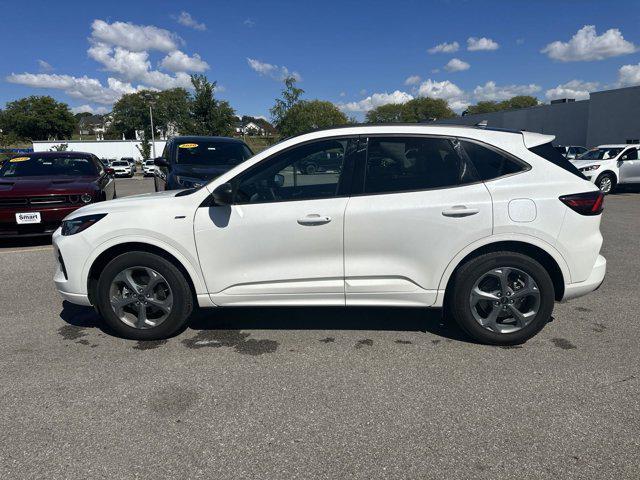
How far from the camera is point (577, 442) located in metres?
2.51

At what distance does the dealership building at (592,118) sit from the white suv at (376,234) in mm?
26348

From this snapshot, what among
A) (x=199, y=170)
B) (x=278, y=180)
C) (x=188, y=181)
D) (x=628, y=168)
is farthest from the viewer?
(x=628, y=168)

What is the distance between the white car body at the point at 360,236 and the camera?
356 cm

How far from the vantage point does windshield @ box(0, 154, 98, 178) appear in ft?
27.9

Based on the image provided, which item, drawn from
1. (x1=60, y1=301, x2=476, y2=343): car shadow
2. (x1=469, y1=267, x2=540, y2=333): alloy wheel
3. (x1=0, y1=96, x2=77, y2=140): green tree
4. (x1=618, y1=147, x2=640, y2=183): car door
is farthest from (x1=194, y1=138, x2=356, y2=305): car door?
(x1=0, y1=96, x2=77, y2=140): green tree

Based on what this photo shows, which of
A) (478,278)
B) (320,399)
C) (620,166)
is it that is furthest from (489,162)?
(620,166)

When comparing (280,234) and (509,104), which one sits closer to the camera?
(280,234)

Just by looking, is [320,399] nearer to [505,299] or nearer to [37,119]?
[505,299]

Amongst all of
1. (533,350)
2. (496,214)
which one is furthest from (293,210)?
(533,350)

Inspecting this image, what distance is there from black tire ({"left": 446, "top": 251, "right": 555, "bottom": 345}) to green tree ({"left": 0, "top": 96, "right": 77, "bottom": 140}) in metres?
99.6

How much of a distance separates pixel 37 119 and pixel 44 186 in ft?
307

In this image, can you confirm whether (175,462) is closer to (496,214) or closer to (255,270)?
(255,270)

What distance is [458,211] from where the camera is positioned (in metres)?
3.55

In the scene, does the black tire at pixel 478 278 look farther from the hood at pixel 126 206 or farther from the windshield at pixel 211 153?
the windshield at pixel 211 153
